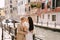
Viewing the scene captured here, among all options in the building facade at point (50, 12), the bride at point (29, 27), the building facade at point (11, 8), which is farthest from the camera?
the building facade at point (11, 8)

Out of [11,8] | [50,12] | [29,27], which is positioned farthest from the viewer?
[11,8]

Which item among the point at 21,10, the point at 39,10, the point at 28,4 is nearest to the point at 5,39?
the point at 21,10

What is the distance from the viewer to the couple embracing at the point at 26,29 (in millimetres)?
1508

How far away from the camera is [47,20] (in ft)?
4.66

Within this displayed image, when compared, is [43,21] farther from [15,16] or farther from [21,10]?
[15,16]

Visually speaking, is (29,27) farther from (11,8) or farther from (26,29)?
(11,8)

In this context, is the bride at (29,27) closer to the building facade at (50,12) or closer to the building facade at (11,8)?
the building facade at (50,12)

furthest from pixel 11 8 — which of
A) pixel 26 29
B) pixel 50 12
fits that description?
pixel 50 12

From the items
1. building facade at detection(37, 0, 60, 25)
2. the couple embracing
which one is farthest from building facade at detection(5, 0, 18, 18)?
building facade at detection(37, 0, 60, 25)

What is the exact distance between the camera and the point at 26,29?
1539 mm

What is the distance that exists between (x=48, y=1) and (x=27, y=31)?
1.05ft

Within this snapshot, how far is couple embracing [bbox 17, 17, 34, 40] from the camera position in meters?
1.51

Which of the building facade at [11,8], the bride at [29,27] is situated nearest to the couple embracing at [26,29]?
the bride at [29,27]

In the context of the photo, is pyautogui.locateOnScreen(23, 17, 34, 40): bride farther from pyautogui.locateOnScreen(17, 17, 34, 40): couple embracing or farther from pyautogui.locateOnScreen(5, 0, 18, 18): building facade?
pyautogui.locateOnScreen(5, 0, 18, 18): building facade
